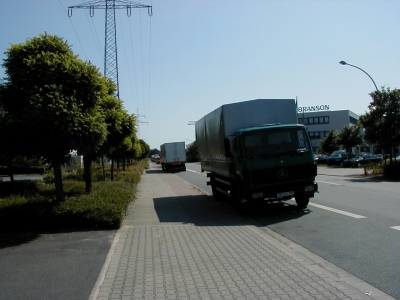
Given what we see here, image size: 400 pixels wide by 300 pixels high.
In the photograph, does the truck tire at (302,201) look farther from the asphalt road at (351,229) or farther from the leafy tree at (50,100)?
the leafy tree at (50,100)

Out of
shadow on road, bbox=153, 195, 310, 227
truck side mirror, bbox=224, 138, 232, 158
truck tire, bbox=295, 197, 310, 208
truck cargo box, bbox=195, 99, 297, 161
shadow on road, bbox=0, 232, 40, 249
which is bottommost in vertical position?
shadow on road, bbox=153, 195, 310, 227

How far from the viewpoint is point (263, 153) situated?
12445 millimetres

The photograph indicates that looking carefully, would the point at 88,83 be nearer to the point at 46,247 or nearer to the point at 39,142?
the point at 39,142

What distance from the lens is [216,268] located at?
21.9ft

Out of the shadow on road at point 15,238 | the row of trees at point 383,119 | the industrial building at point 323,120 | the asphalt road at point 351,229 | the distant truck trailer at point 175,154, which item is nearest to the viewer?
the asphalt road at point 351,229

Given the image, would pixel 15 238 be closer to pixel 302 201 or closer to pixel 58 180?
pixel 58 180

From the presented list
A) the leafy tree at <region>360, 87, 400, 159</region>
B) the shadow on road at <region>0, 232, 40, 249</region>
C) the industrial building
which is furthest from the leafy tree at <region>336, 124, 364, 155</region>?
the shadow on road at <region>0, 232, 40, 249</region>

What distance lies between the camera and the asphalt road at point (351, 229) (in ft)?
21.1

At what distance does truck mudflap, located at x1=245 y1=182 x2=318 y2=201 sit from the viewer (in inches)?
480

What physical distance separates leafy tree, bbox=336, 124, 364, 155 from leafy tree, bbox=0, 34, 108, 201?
1811 inches

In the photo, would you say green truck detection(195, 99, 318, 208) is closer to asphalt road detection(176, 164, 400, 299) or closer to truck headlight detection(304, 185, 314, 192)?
truck headlight detection(304, 185, 314, 192)

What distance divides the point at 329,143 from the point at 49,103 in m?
56.0

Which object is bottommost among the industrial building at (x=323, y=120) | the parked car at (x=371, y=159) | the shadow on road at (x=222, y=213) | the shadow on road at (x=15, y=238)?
the shadow on road at (x=222, y=213)

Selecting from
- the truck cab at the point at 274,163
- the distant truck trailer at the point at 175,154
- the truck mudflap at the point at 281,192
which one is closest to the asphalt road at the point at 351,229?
the truck mudflap at the point at 281,192
